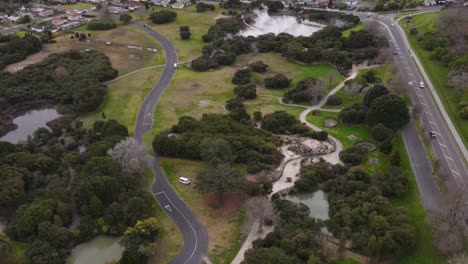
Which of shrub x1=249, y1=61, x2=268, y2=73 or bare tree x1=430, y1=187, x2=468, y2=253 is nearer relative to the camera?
bare tree x1=430, y1=187, x2=468, y2=253

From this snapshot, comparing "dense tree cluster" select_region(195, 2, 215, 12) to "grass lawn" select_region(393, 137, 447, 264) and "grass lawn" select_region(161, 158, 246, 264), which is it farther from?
"grass lawn" select_region(393, 137, 447, 264)

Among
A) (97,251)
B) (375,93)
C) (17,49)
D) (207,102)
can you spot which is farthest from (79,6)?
(97,251)

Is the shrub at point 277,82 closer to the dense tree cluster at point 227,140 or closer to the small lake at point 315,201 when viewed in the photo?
the dense tree cluster at point 227,140

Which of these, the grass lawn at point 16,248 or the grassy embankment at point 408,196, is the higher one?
the grassy embankment at point 408,196

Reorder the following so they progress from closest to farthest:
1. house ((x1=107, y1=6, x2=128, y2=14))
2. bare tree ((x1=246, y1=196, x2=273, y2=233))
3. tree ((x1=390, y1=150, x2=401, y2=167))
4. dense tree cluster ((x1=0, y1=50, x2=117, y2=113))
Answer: bare tree ((x1=246, y1=196, x2=273, y2=233)) < tree ((x1=390, y1=150, x2=401, y2=167)) < dense tree cluster ((x1=0, y1=50, x2=117, y2=113)) < house ((x1=107, y1=6, x2=128, y2=14))

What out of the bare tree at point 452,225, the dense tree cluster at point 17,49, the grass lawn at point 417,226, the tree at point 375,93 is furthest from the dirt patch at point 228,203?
the dense tree cluster at point 17,49

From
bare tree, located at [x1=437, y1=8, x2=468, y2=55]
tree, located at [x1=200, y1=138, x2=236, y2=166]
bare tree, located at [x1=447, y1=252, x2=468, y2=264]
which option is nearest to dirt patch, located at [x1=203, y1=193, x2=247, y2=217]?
tree, located at [x1=200, y1=138, x2=236, y2=166]
